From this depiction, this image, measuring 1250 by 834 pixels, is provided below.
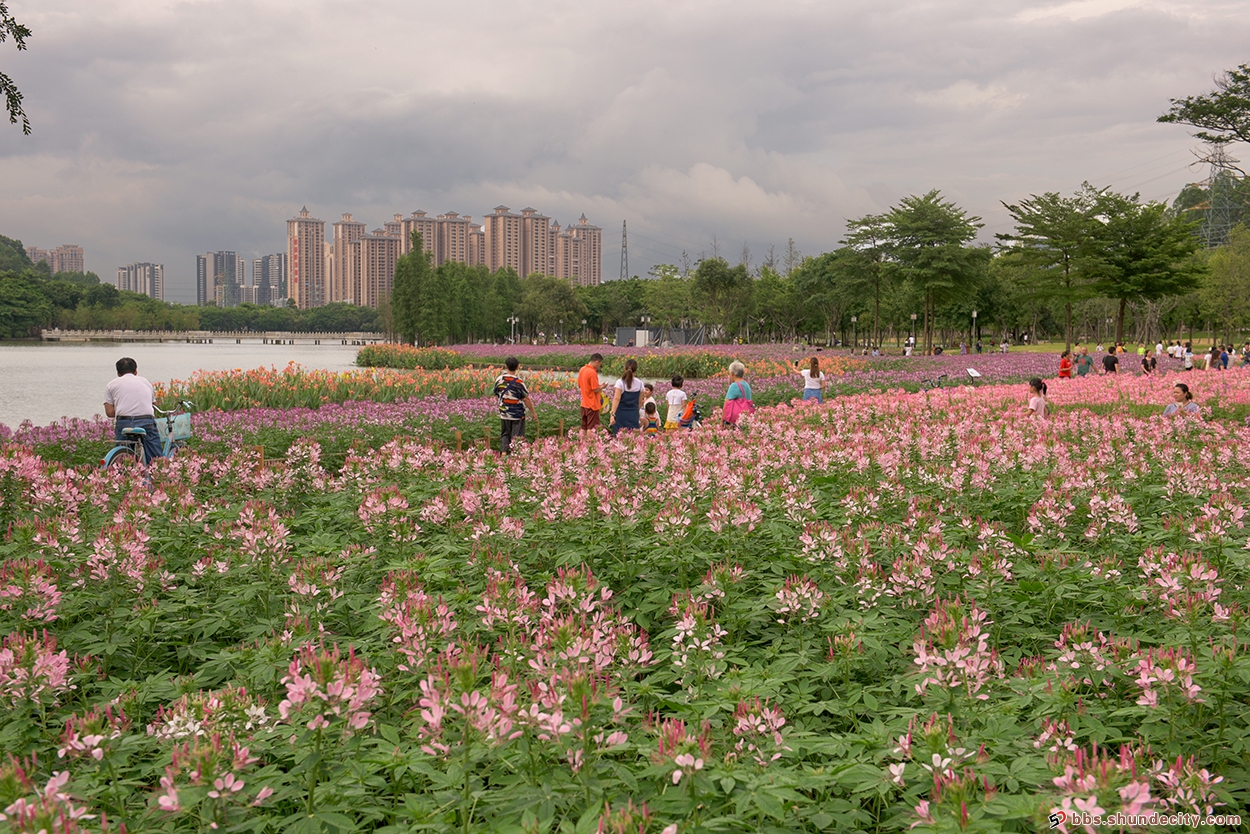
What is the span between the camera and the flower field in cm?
244

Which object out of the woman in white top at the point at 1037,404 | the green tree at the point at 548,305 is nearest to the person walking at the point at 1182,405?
the woman in white top at the point at 1037,404

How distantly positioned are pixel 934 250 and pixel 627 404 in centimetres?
3946

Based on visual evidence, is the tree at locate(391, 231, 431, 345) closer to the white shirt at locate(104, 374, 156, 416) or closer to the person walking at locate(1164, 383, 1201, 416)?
the white shirt at locate(104, 374, 156, 416)

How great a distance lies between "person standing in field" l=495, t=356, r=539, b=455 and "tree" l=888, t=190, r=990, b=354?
38.4 metres

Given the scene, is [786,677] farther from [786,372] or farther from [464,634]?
[786,372]

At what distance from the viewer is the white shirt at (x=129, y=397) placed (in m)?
9.94

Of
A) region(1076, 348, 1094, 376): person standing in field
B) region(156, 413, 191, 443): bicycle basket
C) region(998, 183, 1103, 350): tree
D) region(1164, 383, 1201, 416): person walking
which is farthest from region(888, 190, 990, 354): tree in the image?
region(156, 413, 191, 443): bicycle basket

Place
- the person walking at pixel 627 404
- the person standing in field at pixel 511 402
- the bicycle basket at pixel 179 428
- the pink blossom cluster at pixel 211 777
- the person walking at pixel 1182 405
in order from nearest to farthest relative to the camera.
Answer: the pink blossom cluster at pixel 211 777, the bicycle basket at pixel 179 428, the person walking at pixel 1182 405, the person standing in field at pixel 511 402, the person walking at pixel 627 404

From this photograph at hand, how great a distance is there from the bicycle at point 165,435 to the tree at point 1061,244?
40.4m

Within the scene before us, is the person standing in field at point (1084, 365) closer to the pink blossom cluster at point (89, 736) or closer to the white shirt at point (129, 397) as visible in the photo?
the white shirt at point (129, 397)

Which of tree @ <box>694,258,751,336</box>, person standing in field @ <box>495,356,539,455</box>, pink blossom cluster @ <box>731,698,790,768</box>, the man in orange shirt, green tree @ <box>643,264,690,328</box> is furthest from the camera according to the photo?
green tree @ <box>643,264,690,328</box>

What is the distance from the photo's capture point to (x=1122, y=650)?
321cm

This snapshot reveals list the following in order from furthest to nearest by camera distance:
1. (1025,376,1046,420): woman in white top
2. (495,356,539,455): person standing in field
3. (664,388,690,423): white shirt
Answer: (664,388,690,423): white shirt, (495,356,539,455): person standing in field, (1025,376,1046,420): woman in white top

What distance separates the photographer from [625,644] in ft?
9.98
